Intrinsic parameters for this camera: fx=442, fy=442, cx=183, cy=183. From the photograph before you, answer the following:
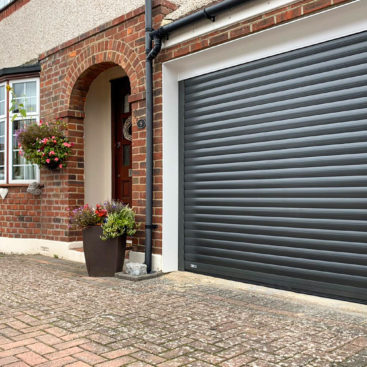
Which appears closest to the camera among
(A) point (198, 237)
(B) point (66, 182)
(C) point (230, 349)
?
(C) point (230, 349)

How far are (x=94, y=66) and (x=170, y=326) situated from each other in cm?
467

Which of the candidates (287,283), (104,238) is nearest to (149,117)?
(104,238)

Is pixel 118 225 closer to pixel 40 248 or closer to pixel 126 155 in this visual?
pixel 126 155

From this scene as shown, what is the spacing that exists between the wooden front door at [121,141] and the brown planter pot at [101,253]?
7.11ft

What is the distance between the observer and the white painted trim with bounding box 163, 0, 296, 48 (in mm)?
4680

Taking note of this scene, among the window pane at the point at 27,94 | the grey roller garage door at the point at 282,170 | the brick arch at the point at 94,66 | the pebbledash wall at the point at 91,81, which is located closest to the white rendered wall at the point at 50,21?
the pebbledash wall at the point at 91,81

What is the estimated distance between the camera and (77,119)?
742 cm

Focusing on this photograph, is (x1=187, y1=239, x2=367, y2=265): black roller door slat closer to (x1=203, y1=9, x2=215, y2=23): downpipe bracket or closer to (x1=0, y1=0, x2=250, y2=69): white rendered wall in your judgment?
(x1=203, y1=9, x2=215, y2=23): downpipe bracket

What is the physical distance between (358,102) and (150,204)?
2850 millimetres

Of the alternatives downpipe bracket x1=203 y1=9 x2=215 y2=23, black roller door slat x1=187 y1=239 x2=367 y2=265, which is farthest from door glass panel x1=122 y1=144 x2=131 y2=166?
downpipe bracket x1=203 y1=9 x2=215 y2=23

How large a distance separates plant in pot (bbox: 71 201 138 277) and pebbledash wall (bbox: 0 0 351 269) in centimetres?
34

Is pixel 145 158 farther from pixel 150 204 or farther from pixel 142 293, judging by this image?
pixel 142 293

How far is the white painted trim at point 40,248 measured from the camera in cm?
723

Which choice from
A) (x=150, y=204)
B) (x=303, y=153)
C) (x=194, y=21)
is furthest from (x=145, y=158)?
(x=303, y=153)
